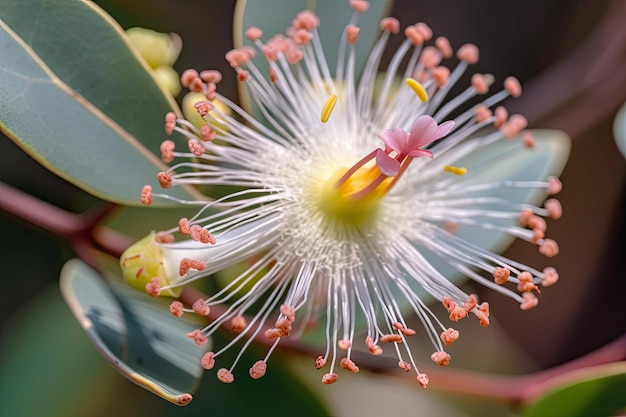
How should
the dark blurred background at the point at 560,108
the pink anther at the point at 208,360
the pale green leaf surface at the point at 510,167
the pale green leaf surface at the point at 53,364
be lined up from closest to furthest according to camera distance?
the pink anther at the point at 208,360
the pale green leaf surface at the point at 510,167
the pale green leaf surface at the point at 53,364
the dark blurred background at the point at 560,108

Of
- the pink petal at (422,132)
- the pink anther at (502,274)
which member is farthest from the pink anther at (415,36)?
the pink anther at (502,274)

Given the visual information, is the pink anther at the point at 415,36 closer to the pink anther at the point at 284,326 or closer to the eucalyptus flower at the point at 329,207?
the eucalyptus flower at the point at 329,207

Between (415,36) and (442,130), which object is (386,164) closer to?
(442,130)

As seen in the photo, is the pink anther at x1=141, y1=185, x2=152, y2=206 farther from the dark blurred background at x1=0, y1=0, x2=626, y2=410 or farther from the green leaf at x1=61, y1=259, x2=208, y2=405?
the dark blurred background at x1=0, y1=0, x2=626, y2=410

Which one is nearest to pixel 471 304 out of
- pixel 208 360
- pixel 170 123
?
pixel 208 360

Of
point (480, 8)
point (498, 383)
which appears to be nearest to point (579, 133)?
point (480, 8)
